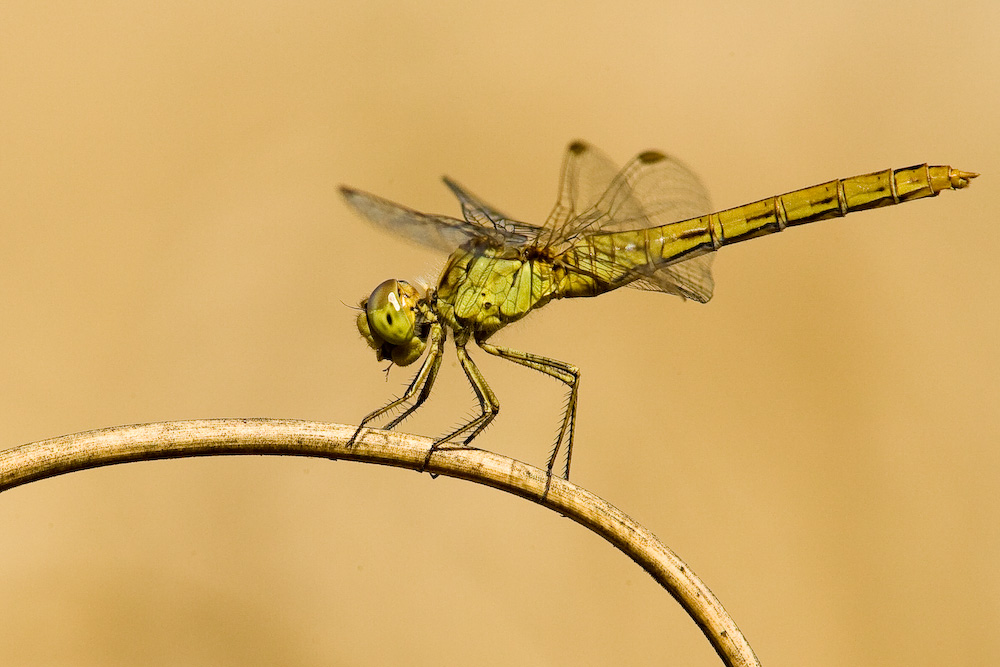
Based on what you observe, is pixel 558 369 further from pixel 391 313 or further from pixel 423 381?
pixel 391 313

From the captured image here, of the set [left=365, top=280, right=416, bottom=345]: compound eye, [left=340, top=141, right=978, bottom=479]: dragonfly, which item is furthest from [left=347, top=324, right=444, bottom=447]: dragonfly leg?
[left=365, top=280, right=416, bottom=345]: compound eye

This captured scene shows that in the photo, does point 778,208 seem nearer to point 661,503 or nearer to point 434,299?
point 434,299

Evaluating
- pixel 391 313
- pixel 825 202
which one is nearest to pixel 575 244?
pixel 391 313

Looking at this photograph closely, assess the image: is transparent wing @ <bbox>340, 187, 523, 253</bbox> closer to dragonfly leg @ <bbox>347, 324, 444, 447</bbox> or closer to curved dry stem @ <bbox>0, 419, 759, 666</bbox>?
dragonfly leg @ <bbox>347, 324, 444, 447</bbox>

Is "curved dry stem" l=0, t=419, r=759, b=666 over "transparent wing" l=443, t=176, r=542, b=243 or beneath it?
beneath

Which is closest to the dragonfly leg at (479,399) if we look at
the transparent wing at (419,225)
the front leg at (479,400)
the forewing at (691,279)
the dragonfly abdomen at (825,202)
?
the front leg at (479,400)

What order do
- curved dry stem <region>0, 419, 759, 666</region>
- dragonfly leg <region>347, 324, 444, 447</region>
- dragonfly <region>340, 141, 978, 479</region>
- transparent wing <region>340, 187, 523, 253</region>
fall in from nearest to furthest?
curved dry stem <region>0, 419, 759, 666</region>, dragonfly leg <region>347, 324, 444, 447</region>, dragonfly <region>340, 141, 978, 479</region>, transparent wing <region>340, 187, 523, 253</region>
